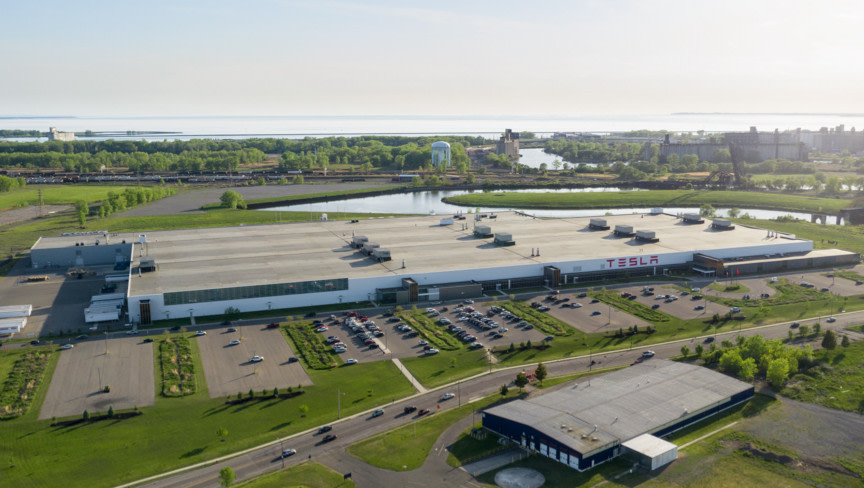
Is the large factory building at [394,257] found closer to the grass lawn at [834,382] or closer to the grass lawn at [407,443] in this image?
A: the grass lawn at [407,443]

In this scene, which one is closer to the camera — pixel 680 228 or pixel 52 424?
pixel 52 424

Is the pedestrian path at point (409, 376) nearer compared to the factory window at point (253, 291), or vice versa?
the pedestrian path at point (409, 376)

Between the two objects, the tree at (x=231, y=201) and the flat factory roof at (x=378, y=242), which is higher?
the tree at (x=231, y=201)

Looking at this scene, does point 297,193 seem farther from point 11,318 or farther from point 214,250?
point 11,318

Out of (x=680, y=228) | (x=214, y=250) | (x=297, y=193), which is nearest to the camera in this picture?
(x=214, y=250)

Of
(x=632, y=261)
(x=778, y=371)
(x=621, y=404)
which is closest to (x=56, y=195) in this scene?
(x=632, y=261)

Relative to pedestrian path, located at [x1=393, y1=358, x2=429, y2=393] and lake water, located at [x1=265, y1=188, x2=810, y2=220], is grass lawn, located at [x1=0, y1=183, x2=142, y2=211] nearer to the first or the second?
lake water, located at [x1=265, y1=188, x2=810, y2=220]

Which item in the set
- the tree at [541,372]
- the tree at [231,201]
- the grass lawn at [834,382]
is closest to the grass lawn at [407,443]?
the tree at [541,372]

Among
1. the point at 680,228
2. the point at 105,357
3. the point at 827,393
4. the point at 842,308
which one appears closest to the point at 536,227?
the point at 680,228
